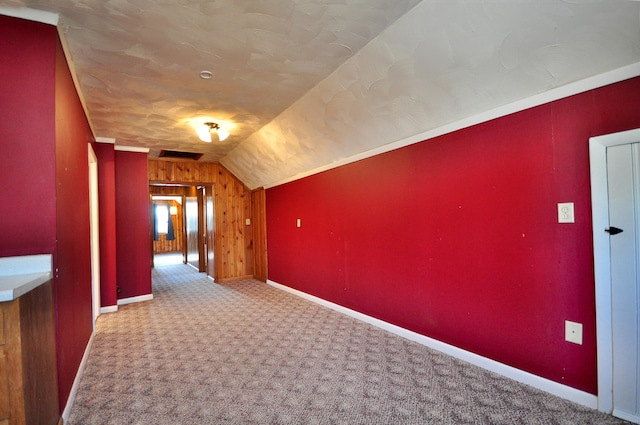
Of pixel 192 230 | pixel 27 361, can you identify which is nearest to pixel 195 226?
pixel 192 230

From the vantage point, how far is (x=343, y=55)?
2506 mm

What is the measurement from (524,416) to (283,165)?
13.5 ft

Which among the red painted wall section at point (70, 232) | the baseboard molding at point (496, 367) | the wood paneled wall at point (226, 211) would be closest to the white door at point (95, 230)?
the red painted wall section at point (70, 232)

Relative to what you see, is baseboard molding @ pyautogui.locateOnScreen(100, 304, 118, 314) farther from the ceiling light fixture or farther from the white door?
the ceiling light fixture

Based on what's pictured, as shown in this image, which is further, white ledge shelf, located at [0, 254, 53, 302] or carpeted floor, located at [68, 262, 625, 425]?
carpeted floor, located at [68, 262, 625, 425]

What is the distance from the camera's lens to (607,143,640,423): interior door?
1771 millimetres

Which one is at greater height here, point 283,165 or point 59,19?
point 59,19

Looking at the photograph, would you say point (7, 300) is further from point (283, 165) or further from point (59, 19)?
point (283, 165)

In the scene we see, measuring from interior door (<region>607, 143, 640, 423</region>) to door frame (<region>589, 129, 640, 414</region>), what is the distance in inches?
0.8

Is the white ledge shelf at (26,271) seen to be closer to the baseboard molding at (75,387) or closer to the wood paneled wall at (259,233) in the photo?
the baseboard molding at (75,387)

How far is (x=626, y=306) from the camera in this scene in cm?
180

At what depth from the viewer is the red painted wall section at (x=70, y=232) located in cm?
A: 201

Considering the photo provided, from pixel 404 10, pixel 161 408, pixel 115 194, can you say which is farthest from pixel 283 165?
pixel 161 408

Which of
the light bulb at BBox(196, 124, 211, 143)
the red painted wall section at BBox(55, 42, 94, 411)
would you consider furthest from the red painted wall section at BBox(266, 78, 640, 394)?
the red painted wall section at BBox(55, 42, 94, 411)
